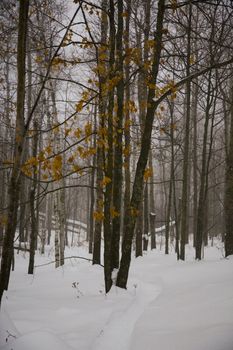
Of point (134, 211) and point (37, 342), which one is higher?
point (134, 211)

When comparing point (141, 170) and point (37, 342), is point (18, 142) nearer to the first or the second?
point (37, 342)

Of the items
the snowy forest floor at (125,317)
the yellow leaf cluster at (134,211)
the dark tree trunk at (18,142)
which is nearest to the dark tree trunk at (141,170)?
the yellow leaf cluster at (134,211)

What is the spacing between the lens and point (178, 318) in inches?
147

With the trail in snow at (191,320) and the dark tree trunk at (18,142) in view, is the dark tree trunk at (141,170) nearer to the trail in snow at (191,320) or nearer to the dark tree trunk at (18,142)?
the trail in snow at (191,320)

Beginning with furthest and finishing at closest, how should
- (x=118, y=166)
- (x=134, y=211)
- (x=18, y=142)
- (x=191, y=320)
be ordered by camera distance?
(x=118, y=166)
(x=134, y=211)
(x=191, y=320)
(x=18, y=142)

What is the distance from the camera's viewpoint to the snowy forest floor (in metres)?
2.96

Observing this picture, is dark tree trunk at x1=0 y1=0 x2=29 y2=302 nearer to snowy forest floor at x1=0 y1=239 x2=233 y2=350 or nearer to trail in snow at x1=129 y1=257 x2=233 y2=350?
snowy forest floor at x1=0 y1=239 x2=233 y2=350

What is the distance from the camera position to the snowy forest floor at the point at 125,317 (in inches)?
117

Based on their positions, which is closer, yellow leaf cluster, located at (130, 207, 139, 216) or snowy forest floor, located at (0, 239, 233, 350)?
snowy forest floor, located at (0, 239, 233, 350)

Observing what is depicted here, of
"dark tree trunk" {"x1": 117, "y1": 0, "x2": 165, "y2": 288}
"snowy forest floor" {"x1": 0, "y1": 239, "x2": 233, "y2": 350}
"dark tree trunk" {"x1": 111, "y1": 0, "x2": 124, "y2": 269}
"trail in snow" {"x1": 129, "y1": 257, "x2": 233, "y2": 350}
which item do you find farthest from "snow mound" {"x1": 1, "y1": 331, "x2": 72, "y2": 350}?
"dark tree trunk" {"x1": 111, "y1": 0, "x2": 124, "y2": 269}

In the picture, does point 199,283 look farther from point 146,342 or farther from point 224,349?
point 224,349

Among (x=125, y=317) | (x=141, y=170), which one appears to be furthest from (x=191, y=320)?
(x=141, y=170)

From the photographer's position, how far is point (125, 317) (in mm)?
4227

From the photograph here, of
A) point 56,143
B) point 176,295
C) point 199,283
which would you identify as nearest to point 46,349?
point 176,295
